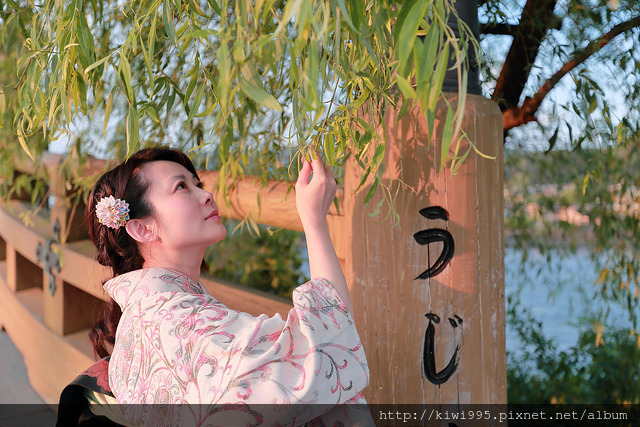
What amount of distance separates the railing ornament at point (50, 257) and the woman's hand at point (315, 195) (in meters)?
1.75

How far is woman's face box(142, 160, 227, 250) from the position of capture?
1008 millimetres

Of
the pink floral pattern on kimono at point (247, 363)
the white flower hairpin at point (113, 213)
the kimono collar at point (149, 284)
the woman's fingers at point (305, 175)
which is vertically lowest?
the pink floral pattern on kimono at point (247, 363)

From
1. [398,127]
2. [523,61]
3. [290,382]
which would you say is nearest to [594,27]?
[523,61]

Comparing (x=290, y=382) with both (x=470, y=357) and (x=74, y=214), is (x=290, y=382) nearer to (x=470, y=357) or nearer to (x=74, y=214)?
(x=470, y=357)

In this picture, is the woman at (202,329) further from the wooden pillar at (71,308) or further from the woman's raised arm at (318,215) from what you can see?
the wooden pillar at (71,308)

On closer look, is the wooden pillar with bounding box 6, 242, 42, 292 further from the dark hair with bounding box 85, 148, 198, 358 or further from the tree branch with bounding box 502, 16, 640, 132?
the tree branch with bounding box 502, 16, 640, 132

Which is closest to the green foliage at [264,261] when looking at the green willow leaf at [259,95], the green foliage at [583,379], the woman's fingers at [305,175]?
the green foliage at [583,379]

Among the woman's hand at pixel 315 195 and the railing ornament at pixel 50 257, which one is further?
the railing ornament at pixel 50 257

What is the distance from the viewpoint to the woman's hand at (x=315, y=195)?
902mm

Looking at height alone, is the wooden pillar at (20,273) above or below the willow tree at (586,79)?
below

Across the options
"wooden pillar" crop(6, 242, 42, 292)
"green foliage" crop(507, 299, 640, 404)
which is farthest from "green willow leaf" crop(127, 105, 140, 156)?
"wooden pillar" crop(6, 242, 42, 292)

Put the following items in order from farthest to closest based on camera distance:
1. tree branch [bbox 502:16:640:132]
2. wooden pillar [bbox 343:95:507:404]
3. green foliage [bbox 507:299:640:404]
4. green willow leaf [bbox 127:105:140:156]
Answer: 1. green foliage [bbox 507:299:640:404]
2. tree branch [bbox 502:16:640:132]
3. wooden pillar [bbox 343:95:507:404]
4. green willow leaf [bbox 127:105:140:156]

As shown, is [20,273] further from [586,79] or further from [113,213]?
[586,79]

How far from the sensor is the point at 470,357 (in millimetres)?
1021
